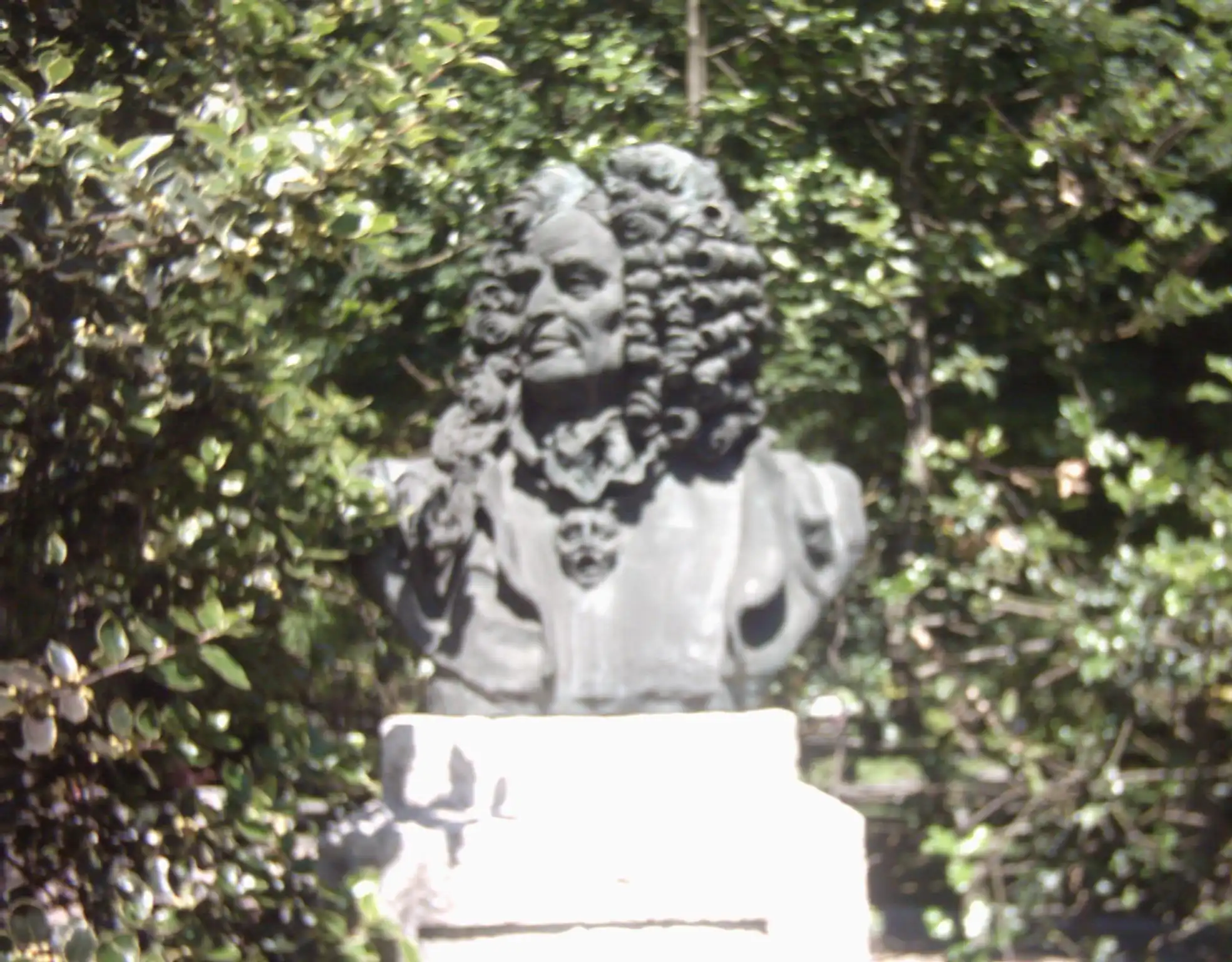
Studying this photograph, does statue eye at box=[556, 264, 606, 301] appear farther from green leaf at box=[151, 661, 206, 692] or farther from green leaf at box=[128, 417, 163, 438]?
green leaf at box=[151, 661, 206, 692]

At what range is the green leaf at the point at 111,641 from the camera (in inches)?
91.5

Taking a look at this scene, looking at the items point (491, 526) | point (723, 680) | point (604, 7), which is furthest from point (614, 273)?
point (604, 7)

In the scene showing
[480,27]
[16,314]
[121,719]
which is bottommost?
[121,719]

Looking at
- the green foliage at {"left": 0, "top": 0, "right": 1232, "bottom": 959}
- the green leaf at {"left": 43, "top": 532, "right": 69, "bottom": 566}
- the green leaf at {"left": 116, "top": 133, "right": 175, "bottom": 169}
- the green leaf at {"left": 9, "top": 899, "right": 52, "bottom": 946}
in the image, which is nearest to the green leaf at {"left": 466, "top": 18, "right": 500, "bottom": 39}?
the green foliage at {"left": 0, "top": 0, "right": 1232, "bottom": 959}

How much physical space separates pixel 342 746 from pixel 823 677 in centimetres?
192

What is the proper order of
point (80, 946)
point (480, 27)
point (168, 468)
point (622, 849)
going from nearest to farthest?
1. point (80, 946)
2. point (168, 468)
3. point (622, 849)
4. point (480, 27)

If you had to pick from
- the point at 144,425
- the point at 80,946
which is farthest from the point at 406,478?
the point at 80,946

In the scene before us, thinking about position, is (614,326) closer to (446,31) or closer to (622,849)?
(446,31)

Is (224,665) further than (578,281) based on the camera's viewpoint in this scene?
No

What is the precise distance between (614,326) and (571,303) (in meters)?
0.10

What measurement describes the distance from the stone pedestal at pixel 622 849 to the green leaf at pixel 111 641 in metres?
0.73

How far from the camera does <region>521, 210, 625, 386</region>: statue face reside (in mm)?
3127

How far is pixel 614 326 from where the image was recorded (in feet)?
10.4

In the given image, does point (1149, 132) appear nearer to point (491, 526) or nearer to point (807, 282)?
point (807, 282)
